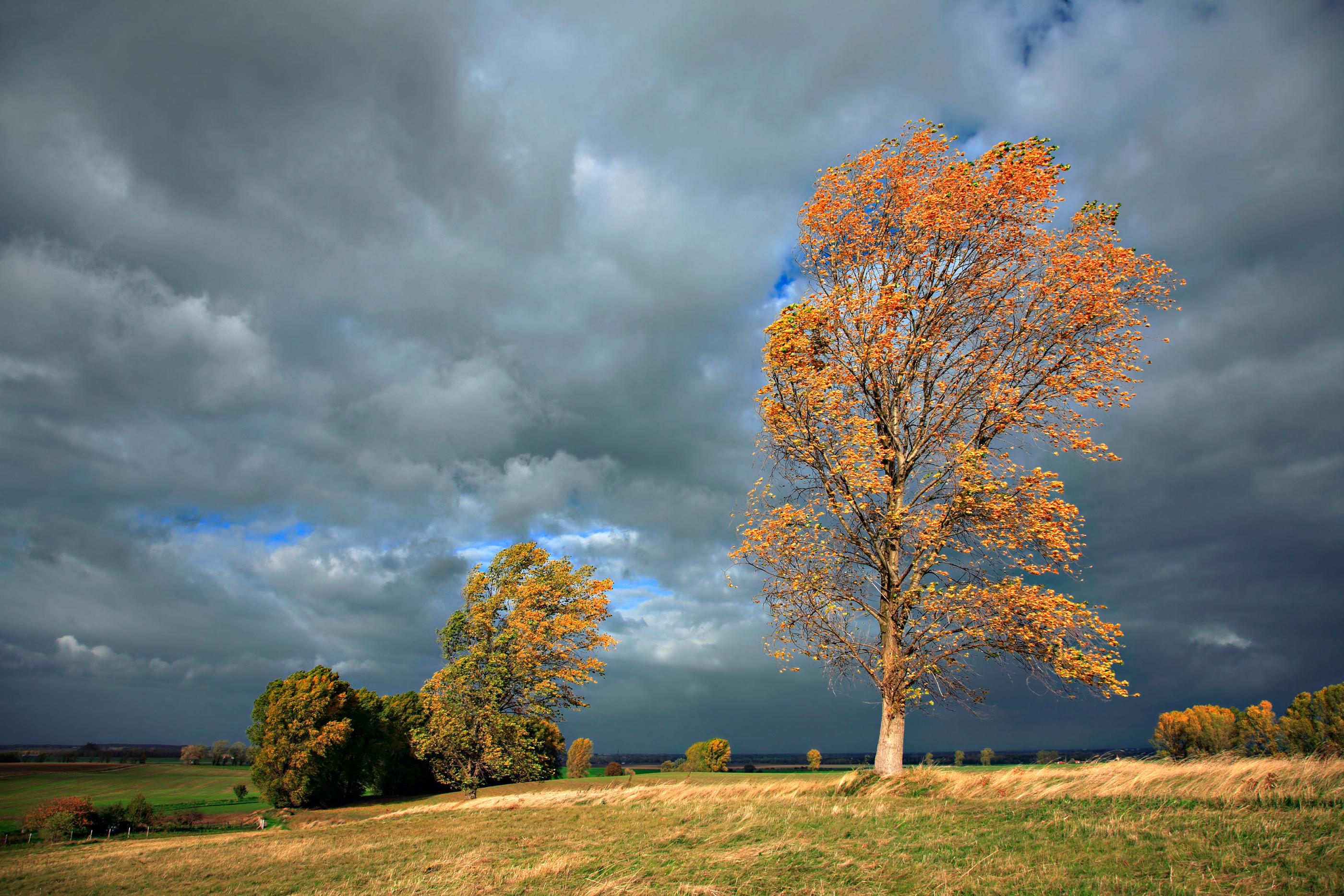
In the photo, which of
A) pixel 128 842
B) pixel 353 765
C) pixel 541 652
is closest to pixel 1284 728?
pixel 541 652

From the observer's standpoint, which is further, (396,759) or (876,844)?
(396,759)

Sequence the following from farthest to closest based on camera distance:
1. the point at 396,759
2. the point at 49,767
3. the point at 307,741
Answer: the point at 49,767
the point at 396,759
the point at 307,741

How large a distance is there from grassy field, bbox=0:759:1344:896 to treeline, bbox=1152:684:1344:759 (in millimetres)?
71384

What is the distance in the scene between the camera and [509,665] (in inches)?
1346

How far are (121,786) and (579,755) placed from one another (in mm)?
63948

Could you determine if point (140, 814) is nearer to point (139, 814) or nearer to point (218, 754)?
point (139, 814)

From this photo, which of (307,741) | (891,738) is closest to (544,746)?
(307,741)

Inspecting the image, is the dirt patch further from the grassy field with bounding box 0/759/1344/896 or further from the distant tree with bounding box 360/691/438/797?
the grassy field with bounding box 0/759/1344/896

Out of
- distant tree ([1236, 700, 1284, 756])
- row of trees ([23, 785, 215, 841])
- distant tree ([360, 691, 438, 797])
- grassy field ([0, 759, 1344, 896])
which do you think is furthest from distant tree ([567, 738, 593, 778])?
distant tree ([1236, 700, 1284, 756])

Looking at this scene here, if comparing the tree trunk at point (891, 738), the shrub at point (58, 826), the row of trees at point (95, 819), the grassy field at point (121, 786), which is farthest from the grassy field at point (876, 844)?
the grassy field at point (121, 786)

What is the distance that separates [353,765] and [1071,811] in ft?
181

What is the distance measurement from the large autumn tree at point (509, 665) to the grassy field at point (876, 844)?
1629cm

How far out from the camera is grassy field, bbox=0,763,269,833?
2397 inches

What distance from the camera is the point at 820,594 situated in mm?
13984
